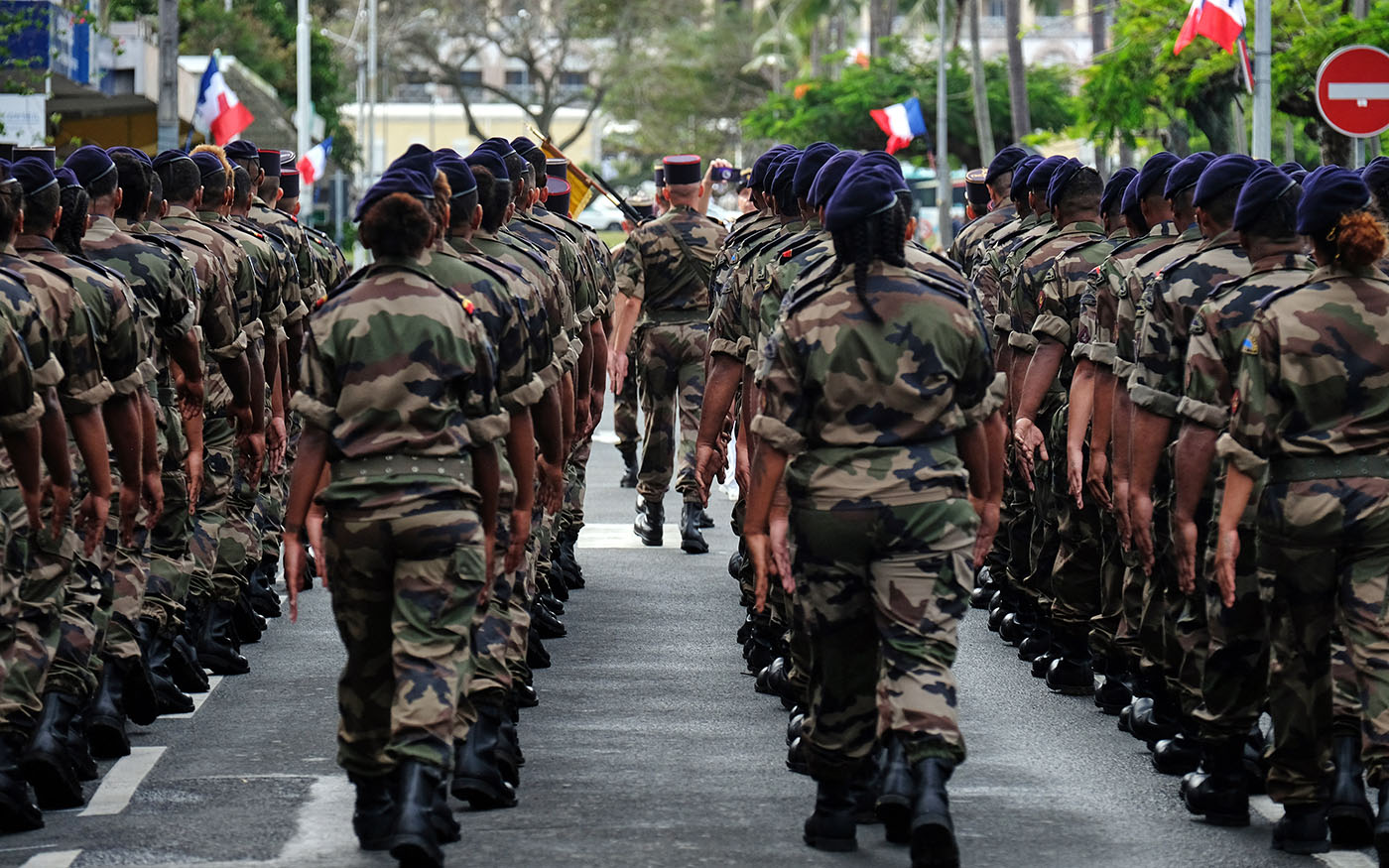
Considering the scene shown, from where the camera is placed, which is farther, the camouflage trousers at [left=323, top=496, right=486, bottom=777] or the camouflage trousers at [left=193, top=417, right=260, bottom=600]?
the camouflage trousers at [left=193, top=417, right=260, bottom=600]

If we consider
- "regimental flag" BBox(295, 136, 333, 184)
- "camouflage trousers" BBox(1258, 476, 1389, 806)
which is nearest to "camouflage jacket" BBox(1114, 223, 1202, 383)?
"camouflage trousers" BBox(1258, 476, 1389, 806)

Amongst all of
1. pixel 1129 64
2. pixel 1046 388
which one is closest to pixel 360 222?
pixel 1046 388

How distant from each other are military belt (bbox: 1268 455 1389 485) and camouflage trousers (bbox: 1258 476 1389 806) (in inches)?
0.8

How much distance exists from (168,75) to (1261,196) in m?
18.5

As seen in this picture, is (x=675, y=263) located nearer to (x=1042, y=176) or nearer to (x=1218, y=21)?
(x=1042, y=176)

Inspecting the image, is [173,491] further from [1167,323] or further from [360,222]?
[1167,323]

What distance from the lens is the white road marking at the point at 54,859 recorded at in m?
6.90

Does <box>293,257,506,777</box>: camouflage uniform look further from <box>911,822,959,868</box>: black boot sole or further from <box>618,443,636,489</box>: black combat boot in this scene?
<box>618,443,636,489</box>: black combat boot

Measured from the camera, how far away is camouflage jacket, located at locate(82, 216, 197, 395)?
30.0 feet

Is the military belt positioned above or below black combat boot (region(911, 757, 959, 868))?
above

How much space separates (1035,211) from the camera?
11375 mm

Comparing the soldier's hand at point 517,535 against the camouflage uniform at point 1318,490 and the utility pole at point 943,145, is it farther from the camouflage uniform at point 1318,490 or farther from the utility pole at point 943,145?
the utility pole at point 943,145

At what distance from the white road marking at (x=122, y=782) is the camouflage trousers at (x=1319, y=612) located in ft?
11.8

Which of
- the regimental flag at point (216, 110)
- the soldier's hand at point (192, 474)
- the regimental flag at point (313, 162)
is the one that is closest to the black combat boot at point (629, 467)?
the soldier's hand at point (192, 474)
